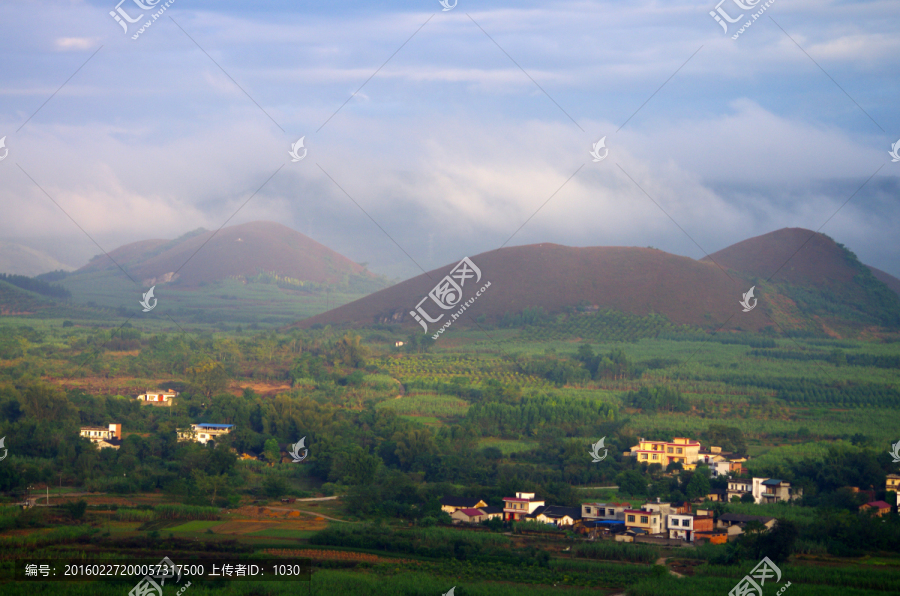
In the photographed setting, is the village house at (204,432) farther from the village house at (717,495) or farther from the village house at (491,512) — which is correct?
the village house at (717,495)

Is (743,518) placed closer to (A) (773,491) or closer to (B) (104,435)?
(A) (773,491)

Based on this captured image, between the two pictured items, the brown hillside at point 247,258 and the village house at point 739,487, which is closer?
the village house at point 739,487

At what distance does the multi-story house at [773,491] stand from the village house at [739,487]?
0.17 meters

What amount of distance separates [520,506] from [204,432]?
1315 cm

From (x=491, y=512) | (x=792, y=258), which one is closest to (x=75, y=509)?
(x=491, y=512)

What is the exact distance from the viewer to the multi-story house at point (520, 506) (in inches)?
868

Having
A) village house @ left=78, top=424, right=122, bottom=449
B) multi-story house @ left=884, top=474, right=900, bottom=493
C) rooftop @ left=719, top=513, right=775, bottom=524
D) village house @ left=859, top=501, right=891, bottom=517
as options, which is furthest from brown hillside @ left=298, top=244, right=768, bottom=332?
rooftop @ left=719, top=513, right=775, bottom=524

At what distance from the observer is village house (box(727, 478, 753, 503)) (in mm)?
24062

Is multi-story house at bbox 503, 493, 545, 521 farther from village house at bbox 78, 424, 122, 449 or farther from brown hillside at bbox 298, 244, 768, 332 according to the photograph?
brown hillside at bbox 298, 244, 768, 332

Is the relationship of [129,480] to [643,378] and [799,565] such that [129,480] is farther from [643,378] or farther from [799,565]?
[643,378]

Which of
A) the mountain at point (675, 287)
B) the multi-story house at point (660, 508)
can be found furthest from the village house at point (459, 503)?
the mountain at point (675, 287)

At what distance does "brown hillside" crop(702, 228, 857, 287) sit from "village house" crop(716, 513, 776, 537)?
4931 centimetres

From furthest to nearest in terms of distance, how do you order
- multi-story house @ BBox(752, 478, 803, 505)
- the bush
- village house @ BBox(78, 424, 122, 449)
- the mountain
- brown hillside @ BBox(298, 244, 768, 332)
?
1. the mountain
2. brown hillside @ BBox(298, 244, 768, 332)
3. village house @ BBox(78, 424, 122, 449)
4. multi-story house @ BBox(752, 478, 803, 505)
5. the bush

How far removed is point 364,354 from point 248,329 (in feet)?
71.9
